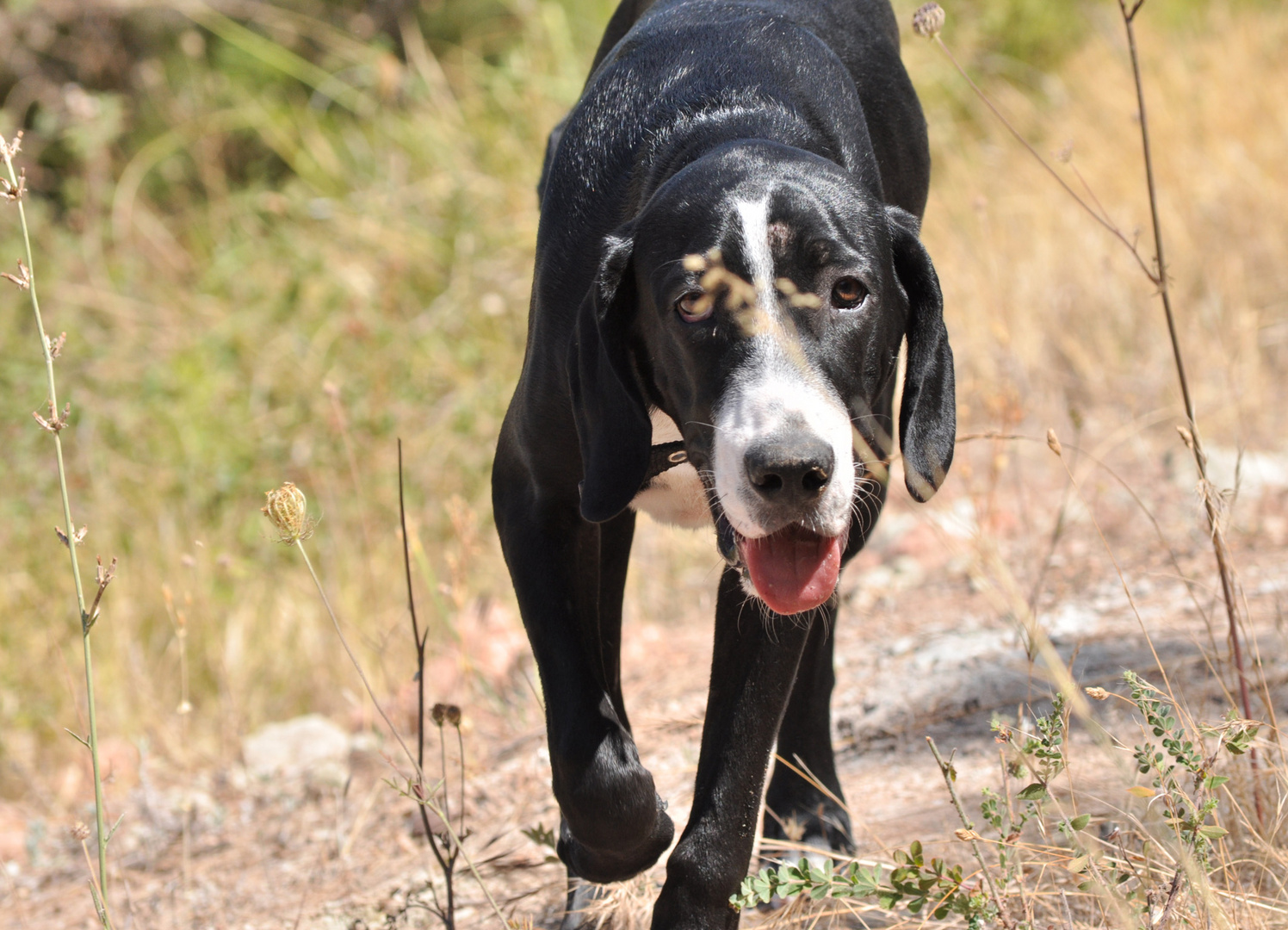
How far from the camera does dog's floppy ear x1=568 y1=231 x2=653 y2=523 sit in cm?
223

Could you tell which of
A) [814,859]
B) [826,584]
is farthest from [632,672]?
[826,584]

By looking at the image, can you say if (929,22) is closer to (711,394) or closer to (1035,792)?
(711,394)

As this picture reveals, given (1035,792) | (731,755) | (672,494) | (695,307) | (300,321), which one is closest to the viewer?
(1035,792)

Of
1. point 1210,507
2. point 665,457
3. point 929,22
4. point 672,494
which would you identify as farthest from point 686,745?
point 929,22

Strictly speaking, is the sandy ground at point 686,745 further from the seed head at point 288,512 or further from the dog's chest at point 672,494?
the seed head at point 288,512

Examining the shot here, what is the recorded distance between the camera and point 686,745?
3490 millimetres

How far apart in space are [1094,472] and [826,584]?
327 cm

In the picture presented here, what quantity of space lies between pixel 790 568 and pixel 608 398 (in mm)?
416

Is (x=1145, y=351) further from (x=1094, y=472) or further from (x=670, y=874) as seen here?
(x=670, y=874)

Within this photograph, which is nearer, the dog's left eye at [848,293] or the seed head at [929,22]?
the dog's left eye at [848,293]

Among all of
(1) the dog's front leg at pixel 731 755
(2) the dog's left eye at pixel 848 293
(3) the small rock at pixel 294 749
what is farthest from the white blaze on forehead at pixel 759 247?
(3) the small rock at pixel 294 749

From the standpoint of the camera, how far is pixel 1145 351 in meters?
→ 6.02

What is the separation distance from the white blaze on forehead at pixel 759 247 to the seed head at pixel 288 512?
79 centimetres

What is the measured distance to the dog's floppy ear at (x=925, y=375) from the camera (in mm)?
2400
